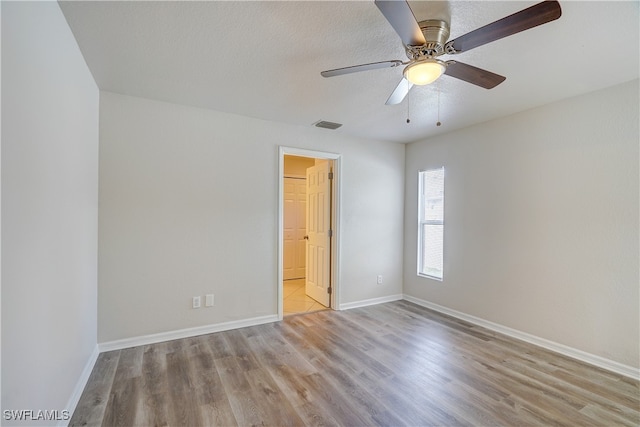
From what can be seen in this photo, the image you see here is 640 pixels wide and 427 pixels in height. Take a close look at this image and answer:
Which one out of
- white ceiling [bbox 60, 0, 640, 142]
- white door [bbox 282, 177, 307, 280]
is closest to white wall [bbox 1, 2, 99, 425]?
white ceiling [bbox 60, 0, 640, 142]

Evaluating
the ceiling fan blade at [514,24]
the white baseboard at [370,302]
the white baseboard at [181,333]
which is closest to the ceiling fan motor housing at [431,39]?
the ceiling fan blade at [514,24]

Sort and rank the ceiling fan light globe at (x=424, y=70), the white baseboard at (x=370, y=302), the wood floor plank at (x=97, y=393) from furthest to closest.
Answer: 1. the white baseboard at (x=370, y=302)
2. the wood floor plank at (x=97, y=393)
3. the ceiling fan light globe at (x=424, y=70)

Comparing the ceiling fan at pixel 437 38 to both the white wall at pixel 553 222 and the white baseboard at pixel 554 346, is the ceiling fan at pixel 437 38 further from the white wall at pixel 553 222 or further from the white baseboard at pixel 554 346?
the white baseboard at pixel 554 346

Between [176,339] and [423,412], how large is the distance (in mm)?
2493

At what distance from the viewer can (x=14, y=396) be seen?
1216mm

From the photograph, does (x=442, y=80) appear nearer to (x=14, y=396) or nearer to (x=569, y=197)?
(x=569, y=197)

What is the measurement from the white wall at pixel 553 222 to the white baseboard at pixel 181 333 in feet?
8.42

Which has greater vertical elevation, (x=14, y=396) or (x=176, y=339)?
(x=14, y=396)

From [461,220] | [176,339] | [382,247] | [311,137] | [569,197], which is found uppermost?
[311,137]

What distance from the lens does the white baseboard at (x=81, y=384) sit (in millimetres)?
1876

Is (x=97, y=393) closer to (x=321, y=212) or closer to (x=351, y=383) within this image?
(x=351, y=383)

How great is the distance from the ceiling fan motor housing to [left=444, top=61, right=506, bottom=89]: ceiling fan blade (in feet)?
0.39

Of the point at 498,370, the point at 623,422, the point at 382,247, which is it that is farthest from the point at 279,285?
the point at 623,422

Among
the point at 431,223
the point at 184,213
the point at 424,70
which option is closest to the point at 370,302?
the point at 431,223
